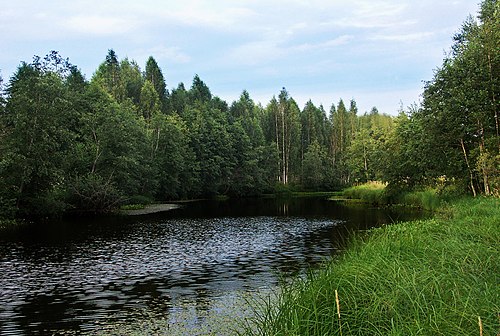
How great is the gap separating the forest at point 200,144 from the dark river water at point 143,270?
644 cm

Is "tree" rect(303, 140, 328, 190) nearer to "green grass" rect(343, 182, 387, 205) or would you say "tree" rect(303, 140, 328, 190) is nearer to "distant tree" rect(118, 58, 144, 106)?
"green grass" rect(343, 182, 387, 205)

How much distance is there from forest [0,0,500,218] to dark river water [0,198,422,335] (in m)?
6.44

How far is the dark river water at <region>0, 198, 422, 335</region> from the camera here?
44.8 ft

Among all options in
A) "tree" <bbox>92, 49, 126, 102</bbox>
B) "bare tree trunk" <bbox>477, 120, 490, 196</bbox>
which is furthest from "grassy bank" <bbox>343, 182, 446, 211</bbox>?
"tree" <bbox>92, 49, 126, 102</bbox>

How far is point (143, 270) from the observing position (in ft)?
67.9

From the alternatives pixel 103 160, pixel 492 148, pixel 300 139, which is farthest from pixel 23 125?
pixel 300 139

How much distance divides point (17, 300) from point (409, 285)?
13.3 meters

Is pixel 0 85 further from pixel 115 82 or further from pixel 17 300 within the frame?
pixel 115 82

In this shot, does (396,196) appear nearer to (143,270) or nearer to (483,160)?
(483,160)

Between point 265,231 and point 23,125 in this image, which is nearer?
point 265,231

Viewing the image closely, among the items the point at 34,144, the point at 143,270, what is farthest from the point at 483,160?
the point at 34,144

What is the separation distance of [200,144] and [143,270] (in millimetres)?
66292

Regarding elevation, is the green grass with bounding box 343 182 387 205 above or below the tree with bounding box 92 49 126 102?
below

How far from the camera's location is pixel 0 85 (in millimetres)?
42375
